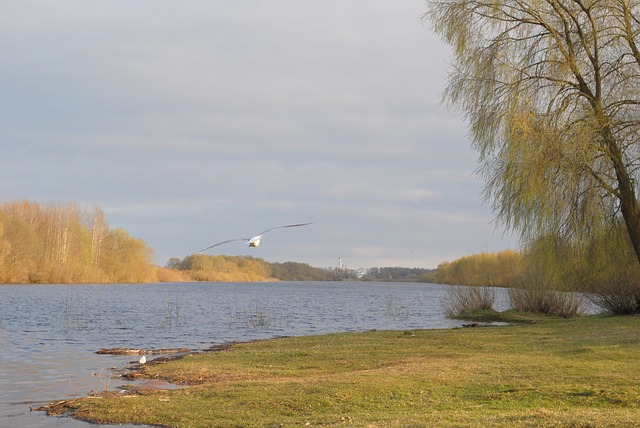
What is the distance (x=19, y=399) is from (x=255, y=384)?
4658 millimetres

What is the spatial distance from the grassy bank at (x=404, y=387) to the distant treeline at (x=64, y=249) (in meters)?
75.4

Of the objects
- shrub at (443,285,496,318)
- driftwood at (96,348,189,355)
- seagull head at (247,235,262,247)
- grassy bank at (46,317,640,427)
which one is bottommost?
driftwood at (96,348,189,355)

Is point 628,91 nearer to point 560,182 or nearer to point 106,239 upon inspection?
point 560,182

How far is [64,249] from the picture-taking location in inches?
3649

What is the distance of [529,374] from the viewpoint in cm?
1303

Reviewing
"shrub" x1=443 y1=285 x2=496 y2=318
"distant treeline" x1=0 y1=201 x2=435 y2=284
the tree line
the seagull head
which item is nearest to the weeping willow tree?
the tree line

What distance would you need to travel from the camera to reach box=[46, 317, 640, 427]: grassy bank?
964 cm

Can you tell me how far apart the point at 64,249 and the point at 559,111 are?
83.8 metres

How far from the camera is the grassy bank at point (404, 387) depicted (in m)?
9.64

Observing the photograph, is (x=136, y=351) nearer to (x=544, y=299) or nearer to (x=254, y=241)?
(x=254, y=241)

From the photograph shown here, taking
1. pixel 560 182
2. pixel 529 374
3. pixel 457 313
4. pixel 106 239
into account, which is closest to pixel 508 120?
pixel 560 182

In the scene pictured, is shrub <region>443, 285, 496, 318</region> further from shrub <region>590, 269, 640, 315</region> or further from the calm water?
shrub <region>590, 269, 640, 315</region>

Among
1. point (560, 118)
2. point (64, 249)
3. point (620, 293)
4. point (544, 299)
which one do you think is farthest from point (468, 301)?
point (64, 249)

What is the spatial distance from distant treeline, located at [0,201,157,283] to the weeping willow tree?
74.5 metres
